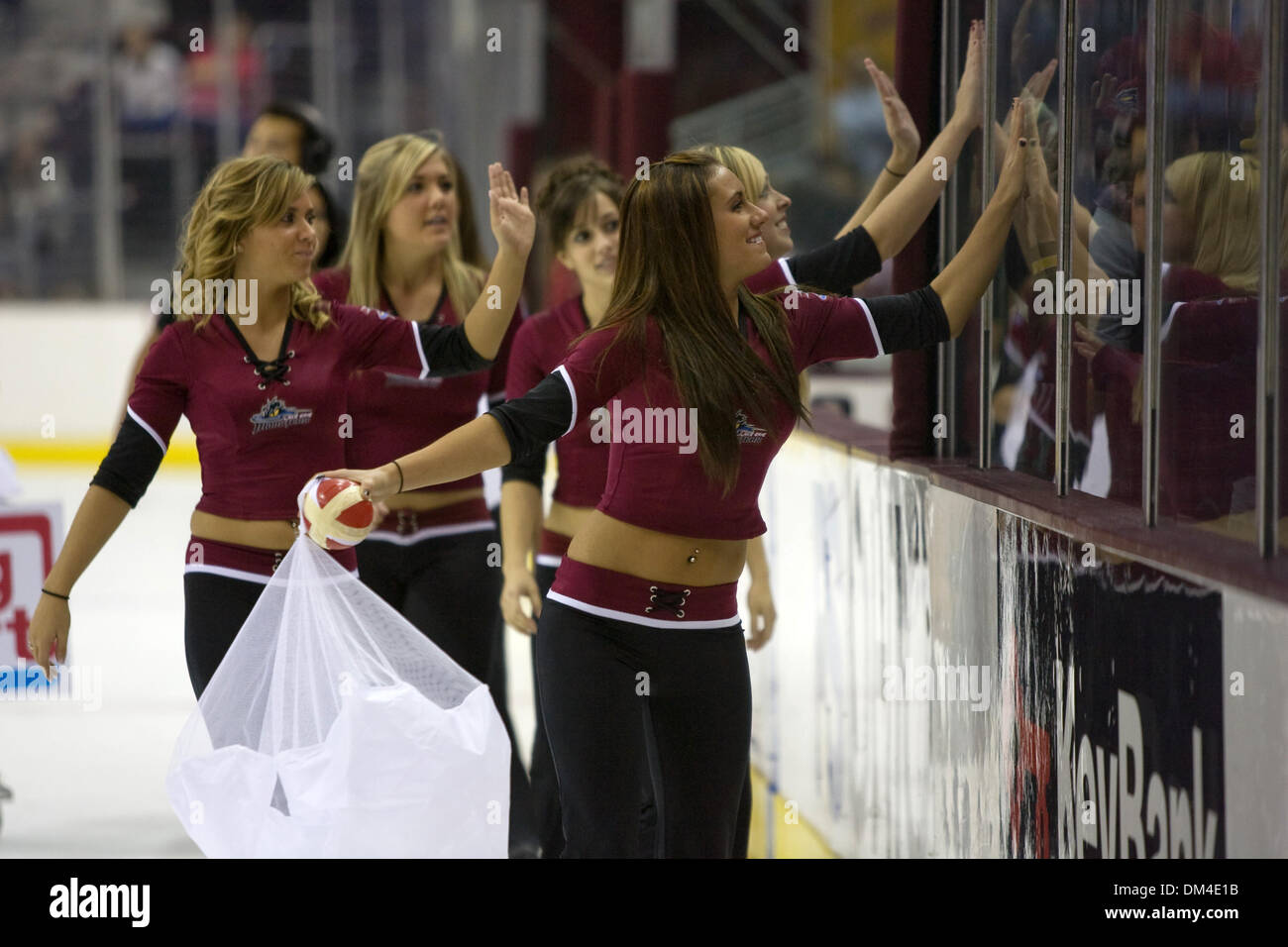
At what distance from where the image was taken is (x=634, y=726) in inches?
100

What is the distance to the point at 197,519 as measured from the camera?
3.09 metres

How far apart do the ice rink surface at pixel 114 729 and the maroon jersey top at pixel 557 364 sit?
Result: 1081 mm

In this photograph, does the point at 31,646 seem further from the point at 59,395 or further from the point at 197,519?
the point at 59,395

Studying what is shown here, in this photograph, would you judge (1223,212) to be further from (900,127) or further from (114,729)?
(114,729)

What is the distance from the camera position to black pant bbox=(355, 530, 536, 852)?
366 centimetres

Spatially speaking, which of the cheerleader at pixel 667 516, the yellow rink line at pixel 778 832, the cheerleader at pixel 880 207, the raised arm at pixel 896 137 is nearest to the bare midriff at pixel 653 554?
the cheerleader at pixel 667 516

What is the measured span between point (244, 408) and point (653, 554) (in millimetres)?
881

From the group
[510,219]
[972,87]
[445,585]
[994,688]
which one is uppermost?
[972,87]

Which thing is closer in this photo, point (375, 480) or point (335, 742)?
point (375, 480)

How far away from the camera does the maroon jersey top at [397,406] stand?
3566 millimetres

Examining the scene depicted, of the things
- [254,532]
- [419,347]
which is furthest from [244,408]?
[419,347]

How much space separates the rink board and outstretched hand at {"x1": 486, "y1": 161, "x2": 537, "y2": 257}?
92cm

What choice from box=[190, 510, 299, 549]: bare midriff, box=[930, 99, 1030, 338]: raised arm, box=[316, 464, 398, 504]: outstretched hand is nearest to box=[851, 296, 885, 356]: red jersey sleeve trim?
box=[930, 99, 1030, 338]: raised arm

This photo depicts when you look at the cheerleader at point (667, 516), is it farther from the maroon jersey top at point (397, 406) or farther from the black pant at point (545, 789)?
the black pant at point (545, 789)
